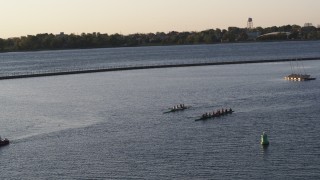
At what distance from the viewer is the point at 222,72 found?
131125mm

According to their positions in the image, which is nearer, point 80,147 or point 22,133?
point 80,147

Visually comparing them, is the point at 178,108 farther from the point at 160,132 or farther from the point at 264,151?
the point at 264,151

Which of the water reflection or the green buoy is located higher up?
the green buoy

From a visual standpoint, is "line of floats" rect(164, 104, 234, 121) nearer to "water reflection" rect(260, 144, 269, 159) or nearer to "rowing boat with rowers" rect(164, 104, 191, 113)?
"rowing boat with rowers" rect(164, 104, 191, 113)

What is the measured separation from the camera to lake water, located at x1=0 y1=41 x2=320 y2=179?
45625 mm

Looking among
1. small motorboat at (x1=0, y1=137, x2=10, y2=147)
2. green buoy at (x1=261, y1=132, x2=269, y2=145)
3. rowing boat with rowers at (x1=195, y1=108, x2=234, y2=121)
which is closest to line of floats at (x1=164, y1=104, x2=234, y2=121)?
rowing boat with rowers at (x1=195, y1=108, x2=234, y2=121)

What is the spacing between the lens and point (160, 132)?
59.1 m

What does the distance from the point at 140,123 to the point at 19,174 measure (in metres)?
20.5

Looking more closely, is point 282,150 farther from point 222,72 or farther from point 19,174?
point 222,72

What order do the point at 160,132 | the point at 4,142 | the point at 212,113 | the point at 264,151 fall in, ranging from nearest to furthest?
the point at 264,151
the point at 4,142
the point at 160,132
the point at 212,113

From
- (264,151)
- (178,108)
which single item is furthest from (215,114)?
(264,151)

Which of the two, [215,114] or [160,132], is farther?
[215,114]

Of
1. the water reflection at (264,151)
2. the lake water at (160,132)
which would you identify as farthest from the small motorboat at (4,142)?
the water reflection at (264,151)

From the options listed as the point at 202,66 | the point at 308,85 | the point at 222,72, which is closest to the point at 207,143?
the point at 308,85
